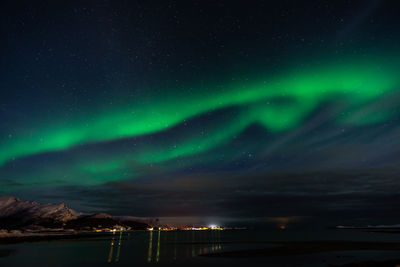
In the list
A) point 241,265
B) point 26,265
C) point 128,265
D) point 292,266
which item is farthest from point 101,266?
point 292,266

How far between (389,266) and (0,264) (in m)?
52.2

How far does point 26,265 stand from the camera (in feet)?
142

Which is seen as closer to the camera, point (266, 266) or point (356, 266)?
point (356, 266)

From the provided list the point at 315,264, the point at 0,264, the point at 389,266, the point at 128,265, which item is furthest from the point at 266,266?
the point at 0,264

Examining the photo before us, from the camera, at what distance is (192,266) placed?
43.1m

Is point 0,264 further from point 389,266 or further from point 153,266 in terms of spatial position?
point 389,266

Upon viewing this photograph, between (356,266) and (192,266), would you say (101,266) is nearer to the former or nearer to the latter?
(192,266)

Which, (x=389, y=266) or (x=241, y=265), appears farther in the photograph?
(x=241, y=265)

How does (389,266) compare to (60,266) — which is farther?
(60,266)

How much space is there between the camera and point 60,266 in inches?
1725

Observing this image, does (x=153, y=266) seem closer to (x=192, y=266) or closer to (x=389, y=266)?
(x=192, y=266)

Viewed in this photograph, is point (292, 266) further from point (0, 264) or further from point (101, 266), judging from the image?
point (0, 264)

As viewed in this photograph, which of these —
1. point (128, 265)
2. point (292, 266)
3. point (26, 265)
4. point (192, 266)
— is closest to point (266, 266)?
point (292, 266)

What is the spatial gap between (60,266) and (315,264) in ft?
116
